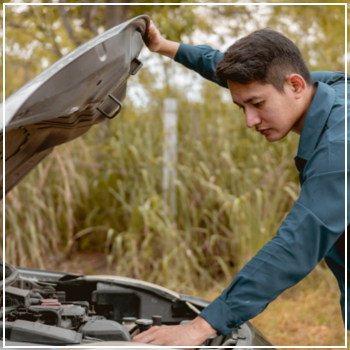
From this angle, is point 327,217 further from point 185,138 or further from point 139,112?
point 139,112

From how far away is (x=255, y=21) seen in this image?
5184 millimetres

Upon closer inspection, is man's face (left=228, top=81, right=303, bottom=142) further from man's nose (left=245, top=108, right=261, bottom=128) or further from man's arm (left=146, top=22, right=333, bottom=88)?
man's arm (left=146, top=22, right=333, bottom=88)

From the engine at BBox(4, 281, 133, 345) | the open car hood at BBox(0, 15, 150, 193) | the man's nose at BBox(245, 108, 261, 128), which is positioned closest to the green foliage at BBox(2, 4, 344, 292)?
the engine at BBox(4, 281, 133, 345)

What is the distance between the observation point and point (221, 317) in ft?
4.37

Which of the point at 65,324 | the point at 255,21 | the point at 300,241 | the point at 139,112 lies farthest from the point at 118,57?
the point at 255,21

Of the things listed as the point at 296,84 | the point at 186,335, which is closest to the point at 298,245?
the point at 186,335

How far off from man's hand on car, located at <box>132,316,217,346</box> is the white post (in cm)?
271

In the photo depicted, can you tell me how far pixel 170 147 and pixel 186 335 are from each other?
2.95 m

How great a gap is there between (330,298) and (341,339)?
527 millimetres

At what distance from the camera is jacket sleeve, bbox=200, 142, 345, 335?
1.28 m

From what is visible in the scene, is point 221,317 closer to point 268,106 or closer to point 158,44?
point 268,106

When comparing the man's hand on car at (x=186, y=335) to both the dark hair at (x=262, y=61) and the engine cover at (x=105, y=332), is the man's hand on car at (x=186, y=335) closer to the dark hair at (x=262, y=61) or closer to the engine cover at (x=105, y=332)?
the engine cover at (x=105, y=332)

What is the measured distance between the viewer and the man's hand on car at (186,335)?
4.34ft

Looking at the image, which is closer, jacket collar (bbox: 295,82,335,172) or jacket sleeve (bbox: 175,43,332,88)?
jacket collar (bbox: 295,82,335,172)
